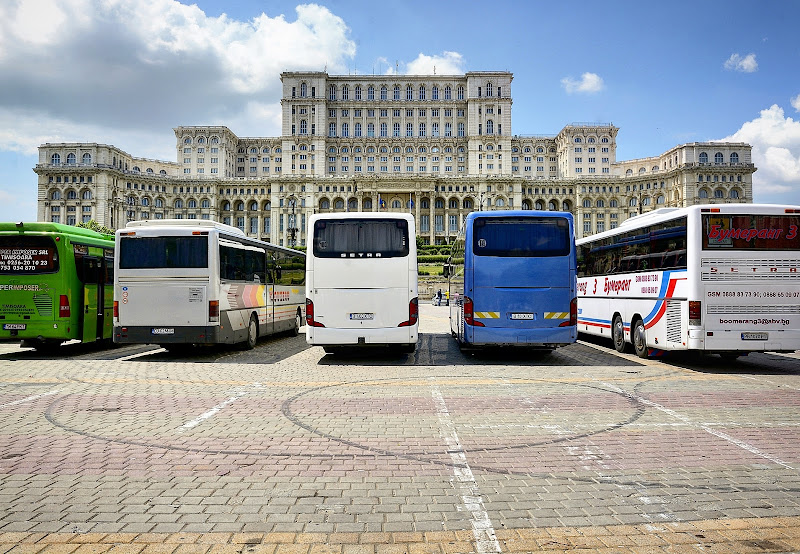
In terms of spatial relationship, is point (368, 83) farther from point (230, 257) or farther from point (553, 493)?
point (553, 493)

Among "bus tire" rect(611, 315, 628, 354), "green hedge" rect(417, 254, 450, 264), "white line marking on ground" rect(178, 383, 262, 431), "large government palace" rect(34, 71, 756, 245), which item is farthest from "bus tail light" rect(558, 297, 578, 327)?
"large government palace" rect(34, 71, 756, 245)

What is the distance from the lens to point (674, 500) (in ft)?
14.6

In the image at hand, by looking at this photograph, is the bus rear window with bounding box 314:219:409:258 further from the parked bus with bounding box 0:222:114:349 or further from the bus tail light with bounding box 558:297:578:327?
A: the parked bus with bounding box 0:222:114:349

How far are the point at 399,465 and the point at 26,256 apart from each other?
42.1 ft

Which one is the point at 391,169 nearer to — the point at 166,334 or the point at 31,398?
the point at 166,334

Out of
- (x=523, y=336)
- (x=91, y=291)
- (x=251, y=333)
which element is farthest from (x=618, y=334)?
(x=91, y=291)

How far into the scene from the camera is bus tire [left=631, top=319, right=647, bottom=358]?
1389cm

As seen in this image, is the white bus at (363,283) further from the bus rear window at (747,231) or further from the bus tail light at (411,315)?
the bus rear window at (747,231)

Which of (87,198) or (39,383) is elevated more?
(87,198)

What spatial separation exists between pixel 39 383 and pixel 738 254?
13489mm

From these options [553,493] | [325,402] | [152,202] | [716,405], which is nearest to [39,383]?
[325,402]

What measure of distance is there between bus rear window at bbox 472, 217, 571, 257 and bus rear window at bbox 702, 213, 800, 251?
291 centimetres

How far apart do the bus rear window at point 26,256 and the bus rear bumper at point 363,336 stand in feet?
22.5

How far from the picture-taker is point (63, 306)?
14.1m
